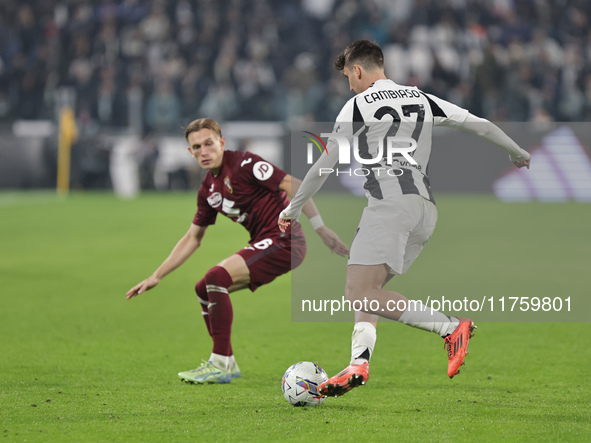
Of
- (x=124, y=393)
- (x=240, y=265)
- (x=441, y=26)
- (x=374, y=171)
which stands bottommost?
(x=124, y=393)

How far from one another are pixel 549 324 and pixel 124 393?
4.12 m

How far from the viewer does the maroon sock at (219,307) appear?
557 centimetres

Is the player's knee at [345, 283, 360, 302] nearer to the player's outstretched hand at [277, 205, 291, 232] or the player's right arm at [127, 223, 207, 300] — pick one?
the player's outstretched hand at [277, 205, 291, 232]

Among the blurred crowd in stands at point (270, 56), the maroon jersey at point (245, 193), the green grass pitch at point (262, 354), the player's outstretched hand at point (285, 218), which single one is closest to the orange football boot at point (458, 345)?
the green grass pitch at point (262, 354)

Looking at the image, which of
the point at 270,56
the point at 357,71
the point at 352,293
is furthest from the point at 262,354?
the point at 270,56

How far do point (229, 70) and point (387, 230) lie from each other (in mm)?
18136

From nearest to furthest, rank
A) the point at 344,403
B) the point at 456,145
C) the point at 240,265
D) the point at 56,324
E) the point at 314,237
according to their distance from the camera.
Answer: the point at 344,403 → the point at 240,265 → the point at 56,324 → the point at 314,237 → the point at 456,145

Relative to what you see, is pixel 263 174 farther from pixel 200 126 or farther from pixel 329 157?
pixel 329 157

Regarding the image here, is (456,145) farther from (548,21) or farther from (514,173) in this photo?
(548,21)

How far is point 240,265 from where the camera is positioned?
5672mm

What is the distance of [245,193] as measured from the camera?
585cm

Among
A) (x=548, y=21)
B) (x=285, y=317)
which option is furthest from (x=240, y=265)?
(x=548, y=21)

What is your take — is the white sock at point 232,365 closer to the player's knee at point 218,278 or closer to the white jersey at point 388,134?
the player's knee at point 218,278

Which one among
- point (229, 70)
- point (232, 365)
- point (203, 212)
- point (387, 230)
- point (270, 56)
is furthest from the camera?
point (270, 56)
